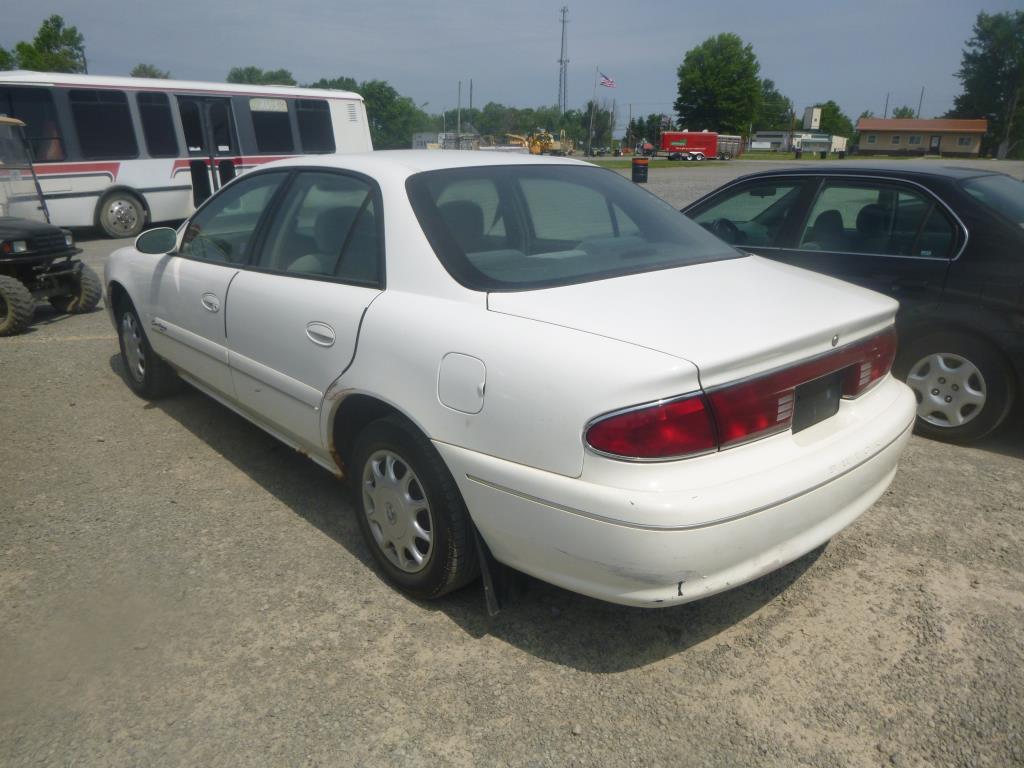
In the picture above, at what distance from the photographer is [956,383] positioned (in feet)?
13.9

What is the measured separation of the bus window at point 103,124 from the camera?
1302cm

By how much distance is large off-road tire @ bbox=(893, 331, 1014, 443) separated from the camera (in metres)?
4.09

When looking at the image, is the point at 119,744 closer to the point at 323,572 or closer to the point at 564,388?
the point at 323,572

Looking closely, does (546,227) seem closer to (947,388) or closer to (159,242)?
(159,242)

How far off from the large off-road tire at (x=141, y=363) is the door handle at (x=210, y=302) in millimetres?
1086

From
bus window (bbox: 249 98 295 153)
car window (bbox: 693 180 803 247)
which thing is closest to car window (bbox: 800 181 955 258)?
car window (bbox: 693 180 803 247)

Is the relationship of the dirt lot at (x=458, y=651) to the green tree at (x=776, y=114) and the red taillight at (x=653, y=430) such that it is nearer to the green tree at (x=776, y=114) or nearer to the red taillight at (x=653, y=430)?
the red taillight at (x=653, y=430)

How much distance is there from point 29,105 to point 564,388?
1365 cm

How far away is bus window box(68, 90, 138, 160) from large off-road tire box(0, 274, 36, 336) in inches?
294

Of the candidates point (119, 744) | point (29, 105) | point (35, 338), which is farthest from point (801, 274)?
point (29, 105)

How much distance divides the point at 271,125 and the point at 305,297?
14.2m

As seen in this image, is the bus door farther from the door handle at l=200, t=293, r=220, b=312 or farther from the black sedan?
the black sedan

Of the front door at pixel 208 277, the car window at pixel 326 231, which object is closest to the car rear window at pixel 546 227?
the car window at pixel 326 231

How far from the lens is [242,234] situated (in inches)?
150
